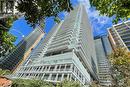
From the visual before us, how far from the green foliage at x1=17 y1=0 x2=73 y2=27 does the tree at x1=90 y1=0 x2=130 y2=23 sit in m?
2.09

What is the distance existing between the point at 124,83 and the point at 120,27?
399ft

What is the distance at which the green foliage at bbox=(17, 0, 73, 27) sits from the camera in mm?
12819

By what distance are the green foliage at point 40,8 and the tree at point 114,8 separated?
6.87 feet

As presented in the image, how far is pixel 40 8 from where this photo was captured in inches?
552

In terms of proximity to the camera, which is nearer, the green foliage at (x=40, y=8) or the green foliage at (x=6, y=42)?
the green foliage at (x=40, y=8)

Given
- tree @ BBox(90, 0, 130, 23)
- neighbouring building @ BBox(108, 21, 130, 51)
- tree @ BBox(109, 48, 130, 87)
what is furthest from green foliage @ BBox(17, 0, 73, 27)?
neighbouring building @ BBox(108, 21, 130, 51)

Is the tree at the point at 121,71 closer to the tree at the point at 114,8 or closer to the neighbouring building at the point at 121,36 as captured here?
the tree at the point at 114,8

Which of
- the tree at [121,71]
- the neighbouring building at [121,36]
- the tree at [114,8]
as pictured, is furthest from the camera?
the neighbouring building at [121,36]

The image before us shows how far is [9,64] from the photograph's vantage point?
163 m

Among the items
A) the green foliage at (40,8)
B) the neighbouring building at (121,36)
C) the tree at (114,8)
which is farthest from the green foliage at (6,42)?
the neighbouring building at (121,36)

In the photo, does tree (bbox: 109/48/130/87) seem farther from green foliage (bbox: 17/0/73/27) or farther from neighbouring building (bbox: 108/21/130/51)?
neighbouring building (bbox: 108/21/130/51)

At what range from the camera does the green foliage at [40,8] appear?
1282 cm

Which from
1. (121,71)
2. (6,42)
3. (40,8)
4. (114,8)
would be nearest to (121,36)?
(121,71)

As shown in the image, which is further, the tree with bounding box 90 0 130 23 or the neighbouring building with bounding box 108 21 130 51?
the neighbouring building with bounding box 108 21 130 51
